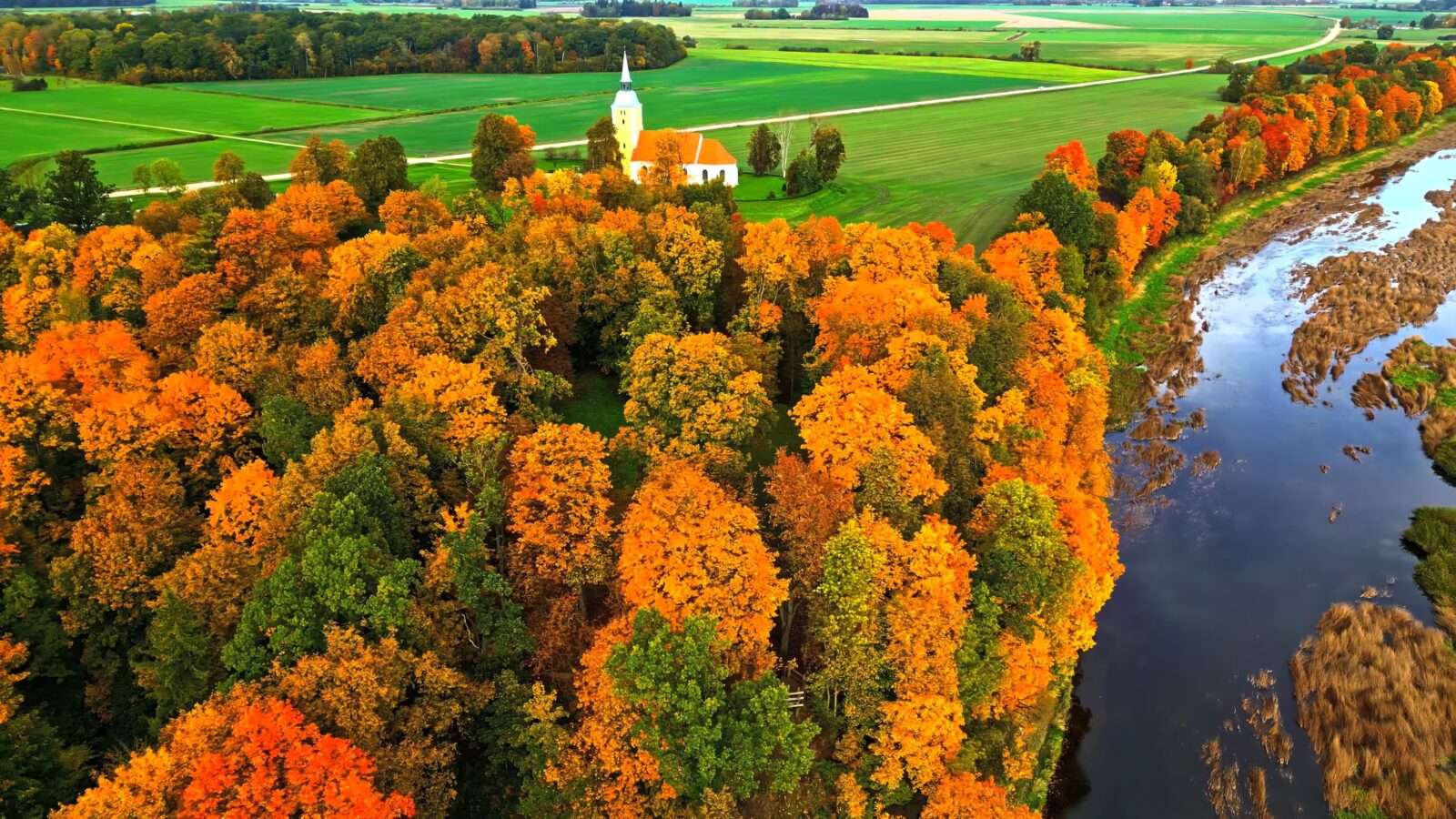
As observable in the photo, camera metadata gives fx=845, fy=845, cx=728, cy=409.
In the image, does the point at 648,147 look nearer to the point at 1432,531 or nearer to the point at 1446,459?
the point at 1446,459

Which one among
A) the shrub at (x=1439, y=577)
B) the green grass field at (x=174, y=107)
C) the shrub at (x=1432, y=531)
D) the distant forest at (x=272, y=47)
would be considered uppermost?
the distant forest at (x=272, y=47)

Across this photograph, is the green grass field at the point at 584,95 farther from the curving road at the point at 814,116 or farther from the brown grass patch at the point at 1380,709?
the brown grass patch at the point at 1380,709

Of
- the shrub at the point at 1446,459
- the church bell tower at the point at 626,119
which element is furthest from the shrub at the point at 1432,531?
the church bell tower at the point at 626,119

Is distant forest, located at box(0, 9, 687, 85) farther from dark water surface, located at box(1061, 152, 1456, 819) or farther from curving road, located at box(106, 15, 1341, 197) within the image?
dark water surface, located at box(1061, 152, 1456, 819)

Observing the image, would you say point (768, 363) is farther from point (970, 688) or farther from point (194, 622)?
point (194, 622)

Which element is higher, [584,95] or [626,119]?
[584,95]

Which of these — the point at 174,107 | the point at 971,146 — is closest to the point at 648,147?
the point at 971,146

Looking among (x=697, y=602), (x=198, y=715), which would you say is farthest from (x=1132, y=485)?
(x=198, y=715)
